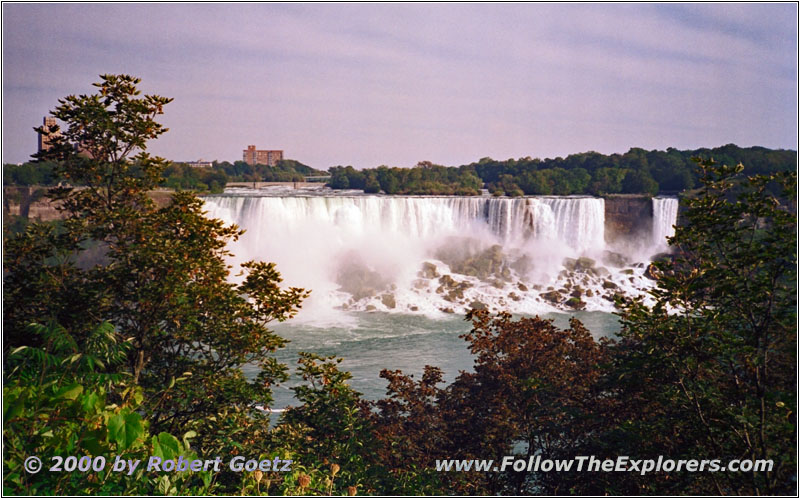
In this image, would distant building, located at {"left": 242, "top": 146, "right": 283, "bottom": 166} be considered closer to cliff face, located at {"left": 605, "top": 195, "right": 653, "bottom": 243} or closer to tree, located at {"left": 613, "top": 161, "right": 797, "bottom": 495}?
tree, located at {"left": 613, "top": 161, "right": 797, "bottom": 495}

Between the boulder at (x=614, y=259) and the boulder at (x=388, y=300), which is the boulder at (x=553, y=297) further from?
the boulder at (x=388, y=300)

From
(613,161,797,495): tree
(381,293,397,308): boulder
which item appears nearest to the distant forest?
(381,293,397,308): boulder

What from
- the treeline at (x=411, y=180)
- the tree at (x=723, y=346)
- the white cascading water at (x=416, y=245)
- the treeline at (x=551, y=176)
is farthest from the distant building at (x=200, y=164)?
the tree at (x=723, y=346)

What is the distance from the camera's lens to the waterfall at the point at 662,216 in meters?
8.34

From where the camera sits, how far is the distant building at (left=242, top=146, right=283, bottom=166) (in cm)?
498

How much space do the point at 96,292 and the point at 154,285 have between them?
0.93ft

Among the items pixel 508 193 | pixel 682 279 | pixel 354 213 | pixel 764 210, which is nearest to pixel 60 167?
pixel 682 279

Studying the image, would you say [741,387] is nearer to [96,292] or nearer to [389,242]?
[96,292]

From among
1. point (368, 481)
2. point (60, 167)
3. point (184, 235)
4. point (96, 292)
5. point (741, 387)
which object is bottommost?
point (368, 481)

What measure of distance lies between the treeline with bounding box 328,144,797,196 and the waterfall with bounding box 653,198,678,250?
37 centimetres

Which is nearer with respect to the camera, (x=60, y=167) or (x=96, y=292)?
(x=96, y=292)

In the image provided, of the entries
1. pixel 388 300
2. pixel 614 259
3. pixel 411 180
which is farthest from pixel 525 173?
pixel 614 259

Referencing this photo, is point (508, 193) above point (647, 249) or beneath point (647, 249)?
above

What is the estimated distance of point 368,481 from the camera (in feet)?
9.86
